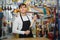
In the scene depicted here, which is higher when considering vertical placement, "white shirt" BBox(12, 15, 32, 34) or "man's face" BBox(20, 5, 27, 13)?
"man's face" BBox(20, 5, 27, 13)

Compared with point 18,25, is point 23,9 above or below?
above

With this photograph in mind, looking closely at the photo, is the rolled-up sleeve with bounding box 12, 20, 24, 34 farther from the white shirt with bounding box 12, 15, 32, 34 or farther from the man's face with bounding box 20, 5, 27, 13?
the man's face with bounding box 20, 5, 27, 13

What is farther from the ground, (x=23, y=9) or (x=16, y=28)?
(x=23, y=9)

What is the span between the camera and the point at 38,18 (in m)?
1.55

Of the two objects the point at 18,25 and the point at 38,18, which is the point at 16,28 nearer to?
the point at 18,25

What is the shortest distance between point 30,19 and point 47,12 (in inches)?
7.5

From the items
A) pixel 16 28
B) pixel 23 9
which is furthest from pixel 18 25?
pixel 23 9

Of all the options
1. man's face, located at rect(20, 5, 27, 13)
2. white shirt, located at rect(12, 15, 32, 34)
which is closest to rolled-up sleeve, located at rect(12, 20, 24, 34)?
white shirt, located at rect(12, 15, 32, 34)

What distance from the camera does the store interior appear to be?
4.94ft

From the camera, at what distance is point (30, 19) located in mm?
1548

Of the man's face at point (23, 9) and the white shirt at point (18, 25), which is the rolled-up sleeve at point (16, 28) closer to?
the white shirt at point (18, 25)

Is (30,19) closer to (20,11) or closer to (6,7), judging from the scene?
(20,11)

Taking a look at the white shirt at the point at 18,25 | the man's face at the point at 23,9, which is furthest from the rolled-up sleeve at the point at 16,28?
the man's face at the point at 23,9

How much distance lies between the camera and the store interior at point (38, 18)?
1.51m
